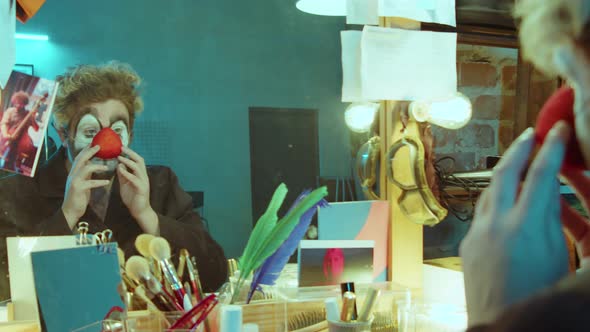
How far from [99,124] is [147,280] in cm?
24

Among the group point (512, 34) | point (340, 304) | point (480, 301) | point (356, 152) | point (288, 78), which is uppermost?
point (512, 34)

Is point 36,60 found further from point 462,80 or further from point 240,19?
point 462,80

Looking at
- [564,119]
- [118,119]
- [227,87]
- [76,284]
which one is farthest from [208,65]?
[564,119]

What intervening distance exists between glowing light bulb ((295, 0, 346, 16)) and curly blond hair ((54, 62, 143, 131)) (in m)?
0.30

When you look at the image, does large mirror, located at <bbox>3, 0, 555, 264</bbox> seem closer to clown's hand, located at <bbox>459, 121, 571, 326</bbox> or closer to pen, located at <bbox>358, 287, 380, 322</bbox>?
pen, located at <bbox>358, 287, 380, 322</bbox>

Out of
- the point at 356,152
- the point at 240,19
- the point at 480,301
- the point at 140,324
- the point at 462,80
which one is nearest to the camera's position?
the point at 480,301

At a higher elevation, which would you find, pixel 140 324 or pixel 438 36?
pixel 438 36

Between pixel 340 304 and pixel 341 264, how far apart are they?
0.24ft

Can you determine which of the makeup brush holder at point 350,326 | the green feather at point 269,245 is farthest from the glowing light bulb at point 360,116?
the makeup brush holder at point 350,326

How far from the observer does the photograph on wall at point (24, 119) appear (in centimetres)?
70

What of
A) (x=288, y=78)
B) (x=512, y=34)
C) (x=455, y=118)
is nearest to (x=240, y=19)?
(x=288, y=78)

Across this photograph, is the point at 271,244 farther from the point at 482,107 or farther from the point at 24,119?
the point at 482,107

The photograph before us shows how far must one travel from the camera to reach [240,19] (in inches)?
30.7

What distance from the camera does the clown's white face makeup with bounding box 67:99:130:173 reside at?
0.71 metres
